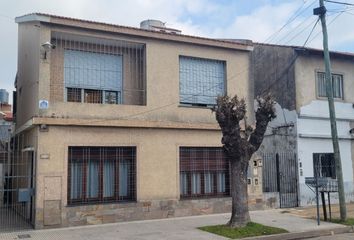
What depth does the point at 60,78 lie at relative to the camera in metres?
14.0

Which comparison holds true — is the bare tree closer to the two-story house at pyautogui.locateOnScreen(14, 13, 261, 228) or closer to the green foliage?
the green foliage

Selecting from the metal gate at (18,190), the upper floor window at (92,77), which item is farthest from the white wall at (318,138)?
the metal gate at (18,190)

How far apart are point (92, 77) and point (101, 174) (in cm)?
327

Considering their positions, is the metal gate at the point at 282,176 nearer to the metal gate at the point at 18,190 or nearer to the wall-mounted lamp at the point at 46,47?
the metal gate at the point at 18,190

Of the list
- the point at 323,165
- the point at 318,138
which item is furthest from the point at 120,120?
the point at 323,165

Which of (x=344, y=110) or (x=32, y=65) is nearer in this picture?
(x=32, y=65)

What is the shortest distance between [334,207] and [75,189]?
10.2 m

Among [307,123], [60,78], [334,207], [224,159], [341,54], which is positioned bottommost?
[334,207]

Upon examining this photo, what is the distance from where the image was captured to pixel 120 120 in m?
14.0

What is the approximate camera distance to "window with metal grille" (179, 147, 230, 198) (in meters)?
15.3

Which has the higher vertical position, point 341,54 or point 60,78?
point 341,54

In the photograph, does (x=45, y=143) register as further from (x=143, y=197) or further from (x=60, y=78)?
(x=143, y=197)

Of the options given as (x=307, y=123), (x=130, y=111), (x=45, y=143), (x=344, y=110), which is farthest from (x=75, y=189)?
(x=344, y=110)

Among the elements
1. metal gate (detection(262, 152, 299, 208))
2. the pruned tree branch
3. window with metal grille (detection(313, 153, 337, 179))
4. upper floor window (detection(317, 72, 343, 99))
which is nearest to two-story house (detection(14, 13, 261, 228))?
metal gate (detection(262, 152, 299, 208))
